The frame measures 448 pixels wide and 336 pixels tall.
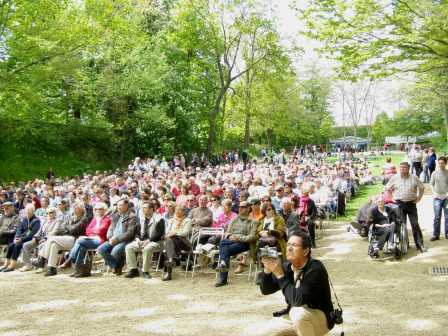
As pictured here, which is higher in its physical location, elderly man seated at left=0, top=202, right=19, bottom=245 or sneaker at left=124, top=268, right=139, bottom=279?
elderly man seated at left=0, top=202, right=19, bottom=245

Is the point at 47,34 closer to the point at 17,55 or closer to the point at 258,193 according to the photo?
the point at 17,55

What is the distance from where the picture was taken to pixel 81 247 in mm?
8281

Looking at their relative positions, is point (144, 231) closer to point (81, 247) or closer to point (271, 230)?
point (81, 247)

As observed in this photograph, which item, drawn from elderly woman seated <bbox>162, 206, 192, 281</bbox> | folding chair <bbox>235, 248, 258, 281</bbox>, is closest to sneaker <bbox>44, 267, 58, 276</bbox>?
elderly woman seated <bbox>162, 206, 192, 281</bbox>

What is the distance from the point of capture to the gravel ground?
17.1 feet

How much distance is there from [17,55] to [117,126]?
882cm

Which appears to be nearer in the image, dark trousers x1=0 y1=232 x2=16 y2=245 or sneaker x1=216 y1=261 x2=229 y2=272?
sneaker x1=216 y1=261 x2=229 y2=272

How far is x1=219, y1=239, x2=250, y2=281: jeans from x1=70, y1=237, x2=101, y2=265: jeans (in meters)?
2.52

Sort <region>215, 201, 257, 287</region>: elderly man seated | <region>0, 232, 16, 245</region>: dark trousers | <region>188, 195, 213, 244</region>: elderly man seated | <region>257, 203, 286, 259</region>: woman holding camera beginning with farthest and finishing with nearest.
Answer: <region>0, 232, 16, 245</region>: dark trousers < <region>188, 195, 213, 244</region>: elderly man seated < <region>215, 201, 257, 287</region>: elderly man seated < <region>257, 203, 286, 259</region>: woman holding camera

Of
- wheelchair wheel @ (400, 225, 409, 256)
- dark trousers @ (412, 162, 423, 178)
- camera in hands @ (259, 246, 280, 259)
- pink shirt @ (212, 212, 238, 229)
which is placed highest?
dark trousers @ (412, 162, 423, 178)

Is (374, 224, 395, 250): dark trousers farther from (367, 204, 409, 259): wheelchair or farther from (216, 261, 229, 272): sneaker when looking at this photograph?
(216, 261, 229, 272): sneaker

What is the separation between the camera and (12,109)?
67.4 feet

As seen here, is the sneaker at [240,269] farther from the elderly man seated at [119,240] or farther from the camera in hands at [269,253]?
the camera in hands at [269,253]

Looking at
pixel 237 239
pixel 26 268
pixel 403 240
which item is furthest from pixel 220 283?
pixel 26 268
